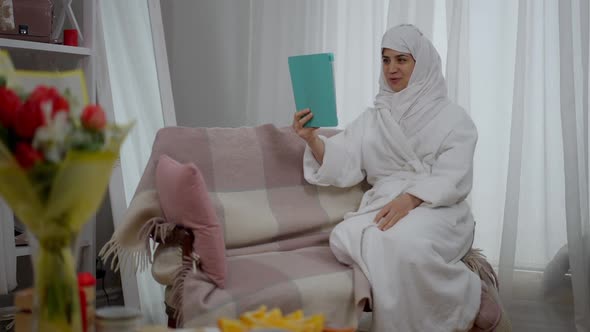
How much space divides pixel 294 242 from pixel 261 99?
1.25 meters

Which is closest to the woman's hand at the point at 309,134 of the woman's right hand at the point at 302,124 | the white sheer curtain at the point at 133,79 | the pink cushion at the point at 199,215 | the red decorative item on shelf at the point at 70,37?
the woman's right hand at the point at 302,124

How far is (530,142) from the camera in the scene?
2736 mm

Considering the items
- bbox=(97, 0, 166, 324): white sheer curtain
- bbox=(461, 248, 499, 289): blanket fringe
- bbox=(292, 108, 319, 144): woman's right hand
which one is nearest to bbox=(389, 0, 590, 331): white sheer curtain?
bbox=(461, 248, 499, 289): blanket fringe

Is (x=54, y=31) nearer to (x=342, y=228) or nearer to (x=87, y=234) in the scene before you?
(x=87, y=234)

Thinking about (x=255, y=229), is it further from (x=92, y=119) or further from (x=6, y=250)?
(x=92, y=119)

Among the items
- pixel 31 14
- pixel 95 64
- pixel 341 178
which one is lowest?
pixel 341 178

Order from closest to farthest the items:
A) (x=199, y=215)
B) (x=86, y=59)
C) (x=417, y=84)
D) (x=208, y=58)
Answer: (x=199, y=215) → (x=417, y=84) → (x=86, y=59) → (x=208, y=58)

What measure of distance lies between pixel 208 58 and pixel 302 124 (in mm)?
1418

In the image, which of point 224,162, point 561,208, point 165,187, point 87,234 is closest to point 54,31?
point 87,234

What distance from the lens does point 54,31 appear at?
9.38ft

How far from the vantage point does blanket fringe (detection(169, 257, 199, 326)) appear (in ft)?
6.17

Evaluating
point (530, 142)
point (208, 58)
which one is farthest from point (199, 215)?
point (208, 58)

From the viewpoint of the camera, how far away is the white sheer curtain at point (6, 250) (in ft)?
8.16

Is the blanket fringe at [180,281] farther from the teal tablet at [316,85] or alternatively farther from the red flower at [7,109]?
the red flower at [7,109]
